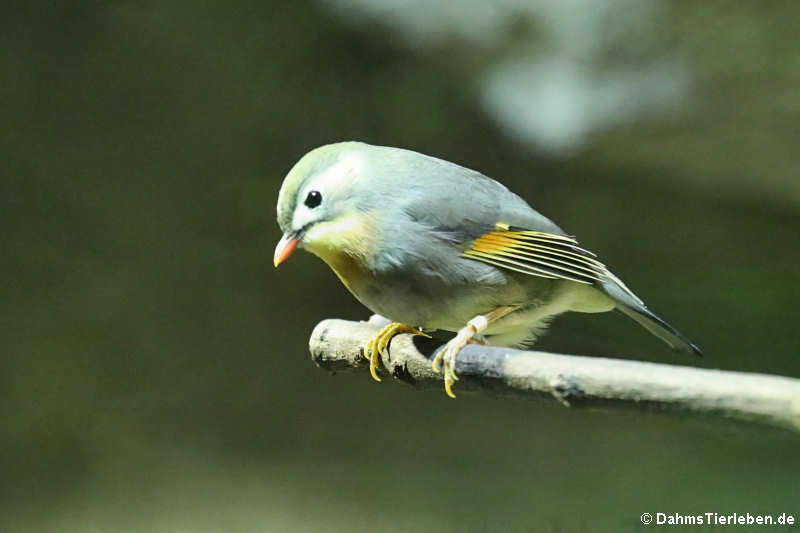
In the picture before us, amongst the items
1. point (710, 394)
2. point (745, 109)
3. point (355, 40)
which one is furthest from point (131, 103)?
point (710, 394)

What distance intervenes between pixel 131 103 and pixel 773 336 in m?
2.43

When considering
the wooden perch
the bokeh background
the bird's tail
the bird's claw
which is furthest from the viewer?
the bokeh background

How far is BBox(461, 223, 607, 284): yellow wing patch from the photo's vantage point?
5.71 ft

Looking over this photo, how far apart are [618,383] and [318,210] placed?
0.71 m

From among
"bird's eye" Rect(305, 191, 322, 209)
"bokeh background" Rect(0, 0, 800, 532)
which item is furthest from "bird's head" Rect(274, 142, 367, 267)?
"bokeh background" Rect(0, 0, 800, 532)

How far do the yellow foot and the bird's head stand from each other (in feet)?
0.77

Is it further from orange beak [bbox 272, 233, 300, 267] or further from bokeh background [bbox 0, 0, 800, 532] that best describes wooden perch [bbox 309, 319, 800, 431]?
bokeh background [bbox 0, 0, 800, 532]

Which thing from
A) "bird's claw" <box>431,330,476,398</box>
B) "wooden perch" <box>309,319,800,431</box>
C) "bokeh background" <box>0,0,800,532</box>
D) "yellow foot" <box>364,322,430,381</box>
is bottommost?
"wooden perch" <box>309,319,800,431</box>

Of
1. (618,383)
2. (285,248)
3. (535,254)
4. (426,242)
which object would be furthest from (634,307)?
(285,248)

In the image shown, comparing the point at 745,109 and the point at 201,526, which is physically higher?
the point at 745,109

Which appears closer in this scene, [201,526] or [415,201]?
[415,201]

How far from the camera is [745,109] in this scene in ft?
9.69

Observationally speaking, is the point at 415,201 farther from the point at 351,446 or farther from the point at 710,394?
the point at 351,446

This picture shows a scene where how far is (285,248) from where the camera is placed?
1.68m
